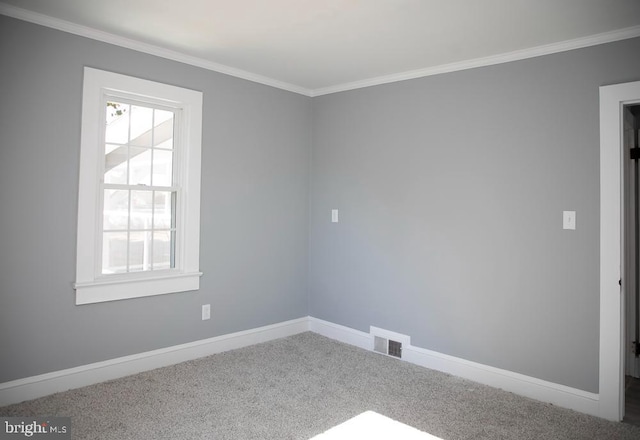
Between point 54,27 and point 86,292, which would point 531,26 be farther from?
point 86,292

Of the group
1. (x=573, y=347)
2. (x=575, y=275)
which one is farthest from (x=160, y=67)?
(x=573, y=347)

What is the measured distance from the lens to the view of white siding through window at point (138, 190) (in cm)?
332

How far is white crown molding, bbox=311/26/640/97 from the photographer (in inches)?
111

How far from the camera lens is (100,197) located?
A: 3.21 m

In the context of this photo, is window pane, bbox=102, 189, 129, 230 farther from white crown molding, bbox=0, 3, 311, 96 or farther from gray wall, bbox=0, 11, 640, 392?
white crown molding, bbox=0, 3, 311, 96

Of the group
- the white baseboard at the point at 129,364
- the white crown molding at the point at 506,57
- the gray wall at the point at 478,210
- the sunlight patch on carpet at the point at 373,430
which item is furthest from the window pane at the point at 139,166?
the sunlight patch on carpet at the point at 373,430

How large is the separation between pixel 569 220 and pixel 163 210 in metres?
3.12

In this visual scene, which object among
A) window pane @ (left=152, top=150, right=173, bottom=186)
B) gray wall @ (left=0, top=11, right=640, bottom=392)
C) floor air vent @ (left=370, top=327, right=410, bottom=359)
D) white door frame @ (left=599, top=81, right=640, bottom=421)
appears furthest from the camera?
floor air vent @ (left=370, top=327, right=410, bottom=359)

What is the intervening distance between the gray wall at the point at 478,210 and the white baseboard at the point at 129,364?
2.67ft

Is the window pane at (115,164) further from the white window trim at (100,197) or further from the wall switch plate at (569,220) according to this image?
the wall switch plate at (569,220)

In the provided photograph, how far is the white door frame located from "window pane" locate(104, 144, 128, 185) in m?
3.44

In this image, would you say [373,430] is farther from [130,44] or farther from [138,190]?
[130,44]

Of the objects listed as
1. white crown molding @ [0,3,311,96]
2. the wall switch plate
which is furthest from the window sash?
the wall switch plate

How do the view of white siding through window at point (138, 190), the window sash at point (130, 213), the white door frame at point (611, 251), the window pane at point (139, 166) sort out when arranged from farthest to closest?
1. the window pane at point (139, 166)
2. the view of white siding through window at point (138, 190)
3. the window sash at point (130, 213)
4. the white door frame at point (611, 251)
